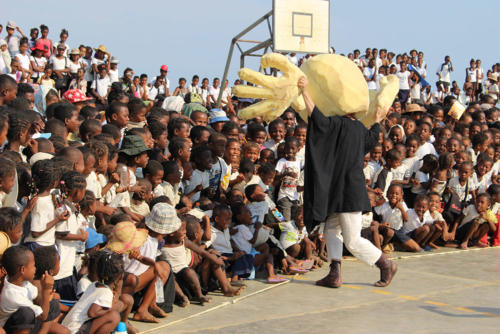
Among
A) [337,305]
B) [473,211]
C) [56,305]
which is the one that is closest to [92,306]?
[56,305]

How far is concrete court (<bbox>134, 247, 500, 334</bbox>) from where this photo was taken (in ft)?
15.6

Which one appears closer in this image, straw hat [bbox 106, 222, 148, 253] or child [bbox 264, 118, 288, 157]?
straw hat [bbox 106, 222, 148, 253]

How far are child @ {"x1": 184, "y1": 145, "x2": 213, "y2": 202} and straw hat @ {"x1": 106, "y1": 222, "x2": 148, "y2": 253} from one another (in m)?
1.94

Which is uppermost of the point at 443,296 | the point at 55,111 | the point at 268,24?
the point at 268,24

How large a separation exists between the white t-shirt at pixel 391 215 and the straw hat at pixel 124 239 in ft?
14.5

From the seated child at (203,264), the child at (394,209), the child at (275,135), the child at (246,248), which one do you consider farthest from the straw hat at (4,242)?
the child at (394,209)

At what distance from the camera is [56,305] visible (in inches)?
163

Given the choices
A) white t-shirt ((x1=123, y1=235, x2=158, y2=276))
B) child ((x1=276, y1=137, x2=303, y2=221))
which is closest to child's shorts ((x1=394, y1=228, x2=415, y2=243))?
child ((x1=276, y1=137, x2=303, y2=221))

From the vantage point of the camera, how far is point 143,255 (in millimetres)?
5020

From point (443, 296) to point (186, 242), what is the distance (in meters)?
2.32

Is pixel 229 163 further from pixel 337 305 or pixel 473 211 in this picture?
pixel 473 211

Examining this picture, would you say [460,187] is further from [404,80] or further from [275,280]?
[404,80]

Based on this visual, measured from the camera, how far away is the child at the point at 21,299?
374 cm

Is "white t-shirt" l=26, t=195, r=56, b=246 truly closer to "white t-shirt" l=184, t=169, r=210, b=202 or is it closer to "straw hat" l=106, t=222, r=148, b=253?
"straw hat" l=106, t=222, r=148, b=253
